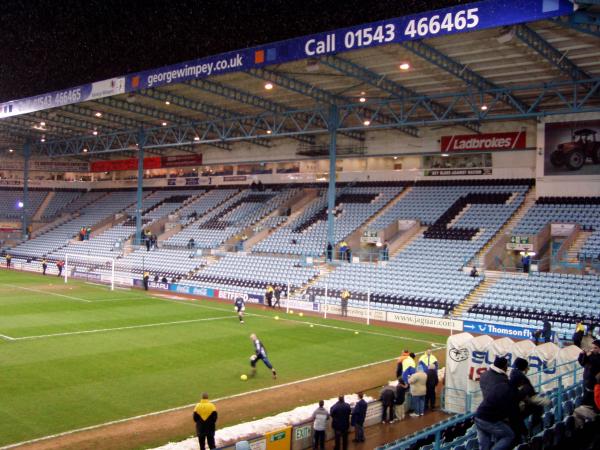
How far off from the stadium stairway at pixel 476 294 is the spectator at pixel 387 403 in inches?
582

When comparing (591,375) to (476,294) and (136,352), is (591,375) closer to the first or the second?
(136,352)

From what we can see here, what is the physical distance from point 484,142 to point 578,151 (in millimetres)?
6804

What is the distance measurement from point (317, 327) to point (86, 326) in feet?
34.2

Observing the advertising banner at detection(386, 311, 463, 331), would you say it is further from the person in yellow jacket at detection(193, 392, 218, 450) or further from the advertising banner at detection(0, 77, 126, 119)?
the advertising banner at detection(0, 77, 126, 119)

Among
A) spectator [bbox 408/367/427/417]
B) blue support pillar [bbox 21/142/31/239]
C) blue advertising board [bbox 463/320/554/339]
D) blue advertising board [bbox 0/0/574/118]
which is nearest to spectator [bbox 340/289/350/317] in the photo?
blue advertising board [bbox 463/320/554/339]

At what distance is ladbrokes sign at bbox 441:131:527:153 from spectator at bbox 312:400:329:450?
30.7 m

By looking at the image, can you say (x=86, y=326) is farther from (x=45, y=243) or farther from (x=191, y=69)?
(x=45, y=243)

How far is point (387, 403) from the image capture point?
→ 14.7m

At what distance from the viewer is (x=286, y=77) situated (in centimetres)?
3241

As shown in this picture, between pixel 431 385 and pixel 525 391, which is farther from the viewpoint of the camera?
pixel 431 385

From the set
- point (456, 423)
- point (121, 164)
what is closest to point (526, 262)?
point (456, 423)

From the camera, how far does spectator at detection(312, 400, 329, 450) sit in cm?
1265

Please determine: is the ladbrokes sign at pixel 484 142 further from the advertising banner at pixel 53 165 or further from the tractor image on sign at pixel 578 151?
the advertising banner at pixel 53 165

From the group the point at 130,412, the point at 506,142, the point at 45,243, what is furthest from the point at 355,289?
the point at 45,243
